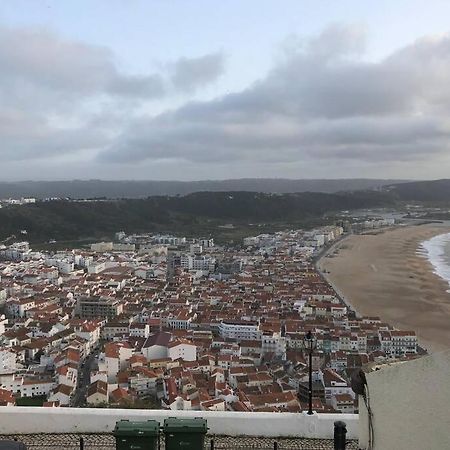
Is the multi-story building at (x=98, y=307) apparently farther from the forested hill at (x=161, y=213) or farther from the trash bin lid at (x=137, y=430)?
the forested hill at (x=161, y=213)

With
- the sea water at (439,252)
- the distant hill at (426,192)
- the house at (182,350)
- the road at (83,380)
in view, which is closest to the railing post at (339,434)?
the road at (83,380)

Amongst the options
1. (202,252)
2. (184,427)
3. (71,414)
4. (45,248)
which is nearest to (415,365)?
(184,427)

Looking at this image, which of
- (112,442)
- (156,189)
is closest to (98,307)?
(112,442)

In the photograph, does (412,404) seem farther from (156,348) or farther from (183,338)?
(183,338)

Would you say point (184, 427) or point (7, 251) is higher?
point (184, 427)

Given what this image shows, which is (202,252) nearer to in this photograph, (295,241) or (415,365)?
(295,241)

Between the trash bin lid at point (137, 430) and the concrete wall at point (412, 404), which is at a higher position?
the concrete wall at point (412, 404)

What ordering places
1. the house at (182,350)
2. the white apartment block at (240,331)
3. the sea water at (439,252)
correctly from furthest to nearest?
the sea water at (439,252) < the white apartment block at (240,331) < the house at (182,350)
